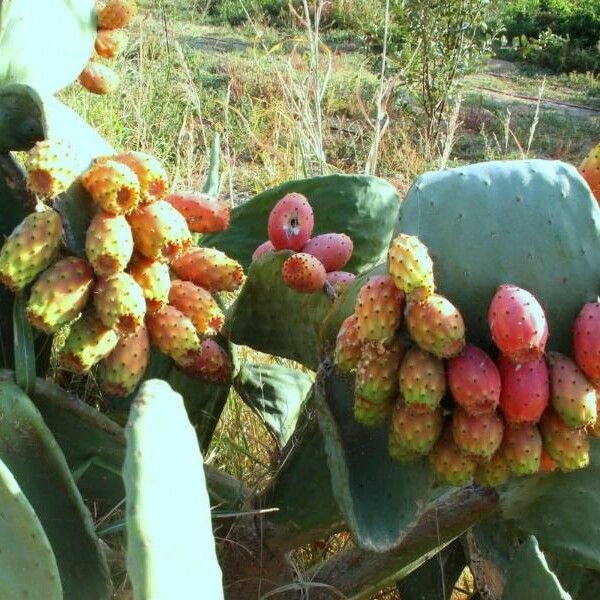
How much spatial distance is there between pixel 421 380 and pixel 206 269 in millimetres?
337

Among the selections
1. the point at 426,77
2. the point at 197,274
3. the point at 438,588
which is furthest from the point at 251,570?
the point at 426,77

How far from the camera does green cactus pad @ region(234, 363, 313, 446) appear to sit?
64.1 inches

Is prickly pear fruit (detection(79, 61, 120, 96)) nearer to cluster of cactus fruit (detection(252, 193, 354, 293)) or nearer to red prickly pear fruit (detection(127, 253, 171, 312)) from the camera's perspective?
cluster of cactus fruit (detection(252, 193, 354, 293))

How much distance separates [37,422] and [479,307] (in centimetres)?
49

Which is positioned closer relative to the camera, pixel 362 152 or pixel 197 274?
pixel 197 274

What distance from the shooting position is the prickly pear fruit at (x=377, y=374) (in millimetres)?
1047

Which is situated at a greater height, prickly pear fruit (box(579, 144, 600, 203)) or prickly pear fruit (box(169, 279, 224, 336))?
prickly pear fruit (box(579, 144, 600, 203))

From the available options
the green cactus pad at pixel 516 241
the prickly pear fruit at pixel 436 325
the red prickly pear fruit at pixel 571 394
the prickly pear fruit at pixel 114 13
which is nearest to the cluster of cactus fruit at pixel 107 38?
the prickly pear fruit at pixel 114 13

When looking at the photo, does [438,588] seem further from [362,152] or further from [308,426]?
[362,152]

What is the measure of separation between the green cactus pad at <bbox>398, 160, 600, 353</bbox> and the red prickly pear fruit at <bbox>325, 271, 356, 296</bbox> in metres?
0.25

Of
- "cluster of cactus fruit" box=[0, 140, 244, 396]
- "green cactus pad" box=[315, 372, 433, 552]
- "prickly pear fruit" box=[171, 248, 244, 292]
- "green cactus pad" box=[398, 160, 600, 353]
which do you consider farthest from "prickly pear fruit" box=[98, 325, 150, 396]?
"green cactus pad" box=[398, 160, 600, 353]

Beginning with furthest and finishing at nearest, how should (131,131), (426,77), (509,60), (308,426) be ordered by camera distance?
1. (509,60)
2. (426,77)
3. (131,131)
4. (308,426)

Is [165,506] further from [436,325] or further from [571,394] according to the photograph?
[571,394]

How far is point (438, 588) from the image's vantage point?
1619 millimetres
